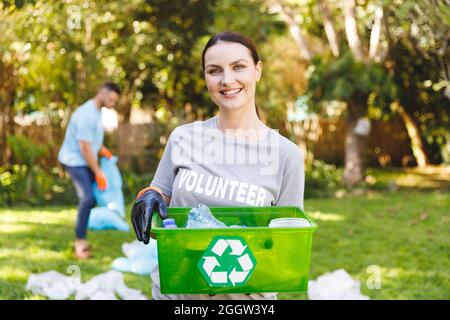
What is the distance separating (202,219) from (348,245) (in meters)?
5.32

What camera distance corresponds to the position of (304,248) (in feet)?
6.00

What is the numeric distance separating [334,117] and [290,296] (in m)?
11.9

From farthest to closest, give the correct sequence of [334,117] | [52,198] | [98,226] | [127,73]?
1. [334,117]
2. [127,73]
3. [52,198]
4. [98,226]

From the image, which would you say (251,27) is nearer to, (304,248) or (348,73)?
(348,73)

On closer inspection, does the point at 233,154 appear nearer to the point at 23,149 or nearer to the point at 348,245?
the point at 348,245

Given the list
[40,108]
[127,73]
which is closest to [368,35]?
[127,73]

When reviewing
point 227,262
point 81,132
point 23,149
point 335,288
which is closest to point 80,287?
point 81,132

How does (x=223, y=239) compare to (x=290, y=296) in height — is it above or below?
above

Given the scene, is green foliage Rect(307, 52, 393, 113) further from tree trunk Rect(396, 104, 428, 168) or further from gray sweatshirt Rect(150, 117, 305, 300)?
gray sweatshirt Rect(150, 117, 305, 300)

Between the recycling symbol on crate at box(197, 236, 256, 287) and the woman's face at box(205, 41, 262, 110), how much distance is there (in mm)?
561

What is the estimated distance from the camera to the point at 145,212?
1927 mm

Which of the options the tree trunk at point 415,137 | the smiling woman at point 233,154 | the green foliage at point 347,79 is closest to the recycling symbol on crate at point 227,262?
the smiling woman at point 233,154

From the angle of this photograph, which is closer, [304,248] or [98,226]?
[304,248]

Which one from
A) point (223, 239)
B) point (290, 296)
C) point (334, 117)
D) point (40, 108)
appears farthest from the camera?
point (334, 117)
